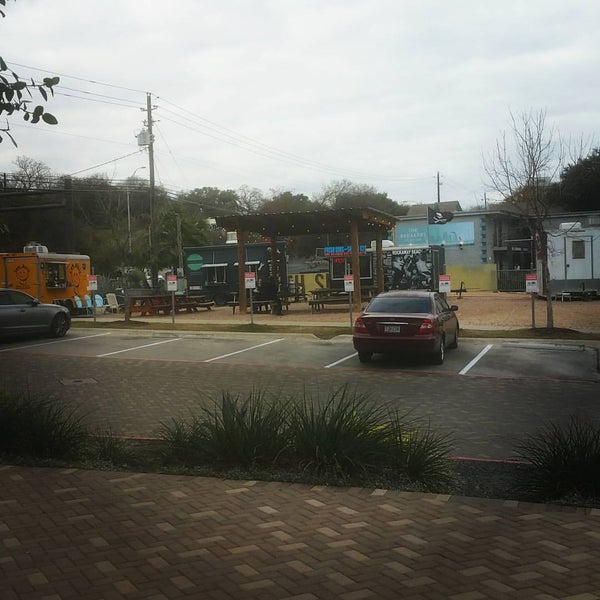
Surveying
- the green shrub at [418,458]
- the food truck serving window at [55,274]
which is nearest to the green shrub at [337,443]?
the green shrub at [418,458]

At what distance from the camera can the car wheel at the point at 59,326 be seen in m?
19.4

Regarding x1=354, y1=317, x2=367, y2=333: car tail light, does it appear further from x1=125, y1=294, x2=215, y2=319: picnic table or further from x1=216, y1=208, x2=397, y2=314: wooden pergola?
x1=125, y1=294, x2=215, y2=319: picnic table

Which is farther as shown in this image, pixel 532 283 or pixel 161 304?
pixel 161 304

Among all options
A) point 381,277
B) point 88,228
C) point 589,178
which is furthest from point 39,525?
point 88,228

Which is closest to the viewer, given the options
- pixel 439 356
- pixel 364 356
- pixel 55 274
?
pixel 439 356

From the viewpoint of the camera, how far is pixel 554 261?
100 ft

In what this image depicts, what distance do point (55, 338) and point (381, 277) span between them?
14.5 m

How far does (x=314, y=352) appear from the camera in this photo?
15.8 meters

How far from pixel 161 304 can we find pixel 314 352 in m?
13.8

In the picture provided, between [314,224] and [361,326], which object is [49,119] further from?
[314,224]

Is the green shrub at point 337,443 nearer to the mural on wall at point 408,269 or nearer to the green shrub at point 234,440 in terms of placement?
the green shrub at point 234,440

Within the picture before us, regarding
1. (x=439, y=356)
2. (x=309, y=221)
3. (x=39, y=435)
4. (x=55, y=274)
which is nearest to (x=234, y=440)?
(x=39, y=435)

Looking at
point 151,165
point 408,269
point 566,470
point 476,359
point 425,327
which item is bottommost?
point 476,359

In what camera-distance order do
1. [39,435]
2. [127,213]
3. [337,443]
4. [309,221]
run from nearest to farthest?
[337,443], [39,435], [309,221], [127,213]
